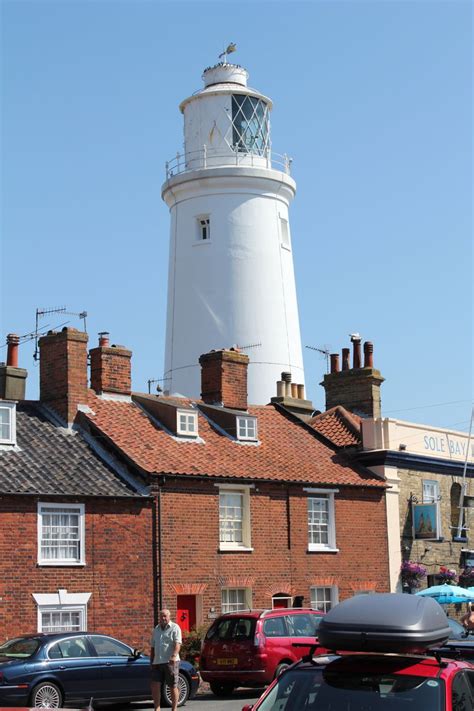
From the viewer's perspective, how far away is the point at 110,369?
32.6 meters

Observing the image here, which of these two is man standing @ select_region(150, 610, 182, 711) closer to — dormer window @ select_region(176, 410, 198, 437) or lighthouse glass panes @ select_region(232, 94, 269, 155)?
dormer window @ select_region(176, 410, 198, 437)

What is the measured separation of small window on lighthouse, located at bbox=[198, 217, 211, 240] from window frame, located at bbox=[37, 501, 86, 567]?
20.2 metres

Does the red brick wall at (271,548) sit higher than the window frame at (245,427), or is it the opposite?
the window frame at (245,427)

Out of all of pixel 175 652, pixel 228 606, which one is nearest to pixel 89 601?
pixel 228 606

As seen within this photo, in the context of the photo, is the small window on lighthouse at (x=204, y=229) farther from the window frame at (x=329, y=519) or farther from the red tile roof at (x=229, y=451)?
the window frame at (x=329, y=519)

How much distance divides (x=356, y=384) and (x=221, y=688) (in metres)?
17.8

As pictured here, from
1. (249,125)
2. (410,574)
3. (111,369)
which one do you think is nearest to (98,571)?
(111,369)

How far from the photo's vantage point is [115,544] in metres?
27.7

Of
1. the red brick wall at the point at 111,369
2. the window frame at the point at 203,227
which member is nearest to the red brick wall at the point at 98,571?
the red brick wall at the point at 111,369

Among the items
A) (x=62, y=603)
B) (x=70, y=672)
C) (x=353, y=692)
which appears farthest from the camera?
(x=62, y=603)

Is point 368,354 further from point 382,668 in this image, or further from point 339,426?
point 382,668

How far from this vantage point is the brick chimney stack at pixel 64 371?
1201 inches

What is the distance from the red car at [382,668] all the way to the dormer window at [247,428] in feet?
81.4

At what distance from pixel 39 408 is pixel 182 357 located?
1451 centimetres
